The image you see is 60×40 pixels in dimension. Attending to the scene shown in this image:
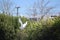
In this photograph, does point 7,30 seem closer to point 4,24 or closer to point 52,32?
point 4,24

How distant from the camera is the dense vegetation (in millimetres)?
8727

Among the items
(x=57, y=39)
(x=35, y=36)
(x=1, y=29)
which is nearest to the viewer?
(x=57, y=39)

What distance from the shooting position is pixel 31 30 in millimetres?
11883

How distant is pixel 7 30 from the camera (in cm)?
1400

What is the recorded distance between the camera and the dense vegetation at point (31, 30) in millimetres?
8727

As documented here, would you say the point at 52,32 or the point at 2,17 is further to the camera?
the point at 2,17

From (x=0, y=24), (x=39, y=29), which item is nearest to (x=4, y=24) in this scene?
(x=0, y=24)

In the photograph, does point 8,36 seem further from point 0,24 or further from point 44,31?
point 44,31

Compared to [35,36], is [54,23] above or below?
above

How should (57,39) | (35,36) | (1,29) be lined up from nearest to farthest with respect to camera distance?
(57,39) < (35,36) < (1,29)

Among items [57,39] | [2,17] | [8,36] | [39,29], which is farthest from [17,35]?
[57,39]

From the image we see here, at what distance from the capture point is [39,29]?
30.9 feet

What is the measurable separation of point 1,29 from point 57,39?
627 centimetres

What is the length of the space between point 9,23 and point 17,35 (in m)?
1.11
